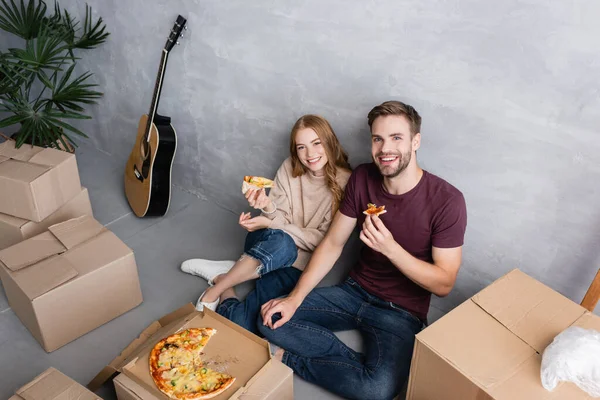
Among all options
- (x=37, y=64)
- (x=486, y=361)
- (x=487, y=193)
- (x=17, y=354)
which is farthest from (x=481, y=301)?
(x=37, y=64)

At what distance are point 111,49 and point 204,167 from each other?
95 centimetres

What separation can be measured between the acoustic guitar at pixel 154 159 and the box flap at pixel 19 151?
0.56 m

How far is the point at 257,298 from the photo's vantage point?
250 cm

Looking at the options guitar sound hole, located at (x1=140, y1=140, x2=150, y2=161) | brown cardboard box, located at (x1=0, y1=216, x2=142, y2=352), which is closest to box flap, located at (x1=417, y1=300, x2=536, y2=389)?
brown cardboard box, located at (x1=0, y1=216, x2=142, y2=352)

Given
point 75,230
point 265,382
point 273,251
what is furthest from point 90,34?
point 265,382

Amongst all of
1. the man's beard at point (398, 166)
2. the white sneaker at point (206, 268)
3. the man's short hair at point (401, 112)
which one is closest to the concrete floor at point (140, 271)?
the white sneaker at point (206, 268)

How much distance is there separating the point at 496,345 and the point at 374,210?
68 centimetres

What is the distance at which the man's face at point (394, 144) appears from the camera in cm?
206

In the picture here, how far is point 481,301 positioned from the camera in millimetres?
1859

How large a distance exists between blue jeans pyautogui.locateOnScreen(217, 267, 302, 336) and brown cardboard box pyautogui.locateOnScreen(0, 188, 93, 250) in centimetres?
100

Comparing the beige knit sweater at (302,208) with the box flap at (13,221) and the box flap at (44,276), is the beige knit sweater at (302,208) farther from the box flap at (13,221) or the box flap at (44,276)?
the box flap at (13,221)

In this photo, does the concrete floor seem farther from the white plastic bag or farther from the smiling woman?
the white plastic bag

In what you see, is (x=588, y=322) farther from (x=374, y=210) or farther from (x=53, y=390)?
(x=53, y=390)

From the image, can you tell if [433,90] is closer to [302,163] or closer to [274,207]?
[302,163]
